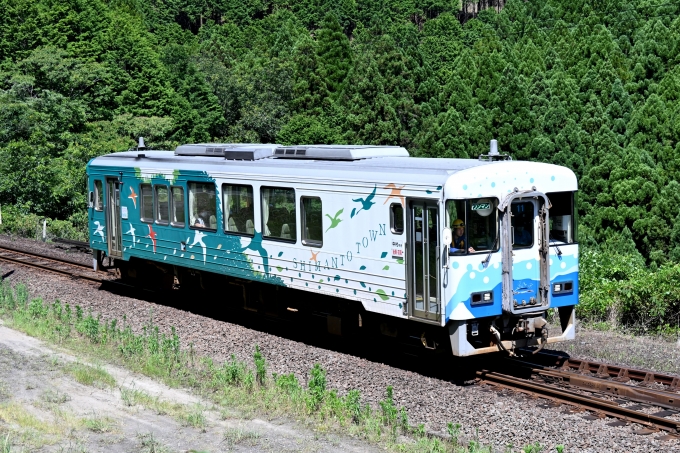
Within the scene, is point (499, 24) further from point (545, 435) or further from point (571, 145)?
point (545, 435)

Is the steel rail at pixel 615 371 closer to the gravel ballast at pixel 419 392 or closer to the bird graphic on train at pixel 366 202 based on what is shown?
the gravel ballast at pixel 419 392

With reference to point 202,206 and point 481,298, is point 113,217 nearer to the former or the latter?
point 202,206

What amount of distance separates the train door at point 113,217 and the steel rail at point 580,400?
1010 cm

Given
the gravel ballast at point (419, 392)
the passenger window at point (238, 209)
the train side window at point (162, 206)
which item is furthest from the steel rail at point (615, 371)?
the train side window at point (162, 206)

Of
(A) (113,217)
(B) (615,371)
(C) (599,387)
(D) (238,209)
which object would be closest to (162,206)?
(A) (113,217)

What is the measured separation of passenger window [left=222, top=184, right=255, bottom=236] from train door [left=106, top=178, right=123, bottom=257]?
418cm

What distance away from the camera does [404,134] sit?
4762 centimetres

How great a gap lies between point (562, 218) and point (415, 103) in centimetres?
3734

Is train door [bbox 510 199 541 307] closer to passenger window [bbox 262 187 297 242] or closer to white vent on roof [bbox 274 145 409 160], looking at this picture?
white vent on roof [bbox 274 145 409 160]

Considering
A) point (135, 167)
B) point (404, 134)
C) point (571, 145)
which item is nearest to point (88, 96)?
point (404, 134)

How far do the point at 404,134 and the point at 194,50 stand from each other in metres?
39.7

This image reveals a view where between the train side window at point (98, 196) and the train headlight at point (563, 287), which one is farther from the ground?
the train side window at point (98, 196)

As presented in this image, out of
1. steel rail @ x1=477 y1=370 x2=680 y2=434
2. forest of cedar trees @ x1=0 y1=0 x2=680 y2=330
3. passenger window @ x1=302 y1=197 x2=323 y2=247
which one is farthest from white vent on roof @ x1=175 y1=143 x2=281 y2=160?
forest of cedar trees @ x1=0 y1=0 x2=680 y2=330

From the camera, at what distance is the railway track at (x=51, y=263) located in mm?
21766
